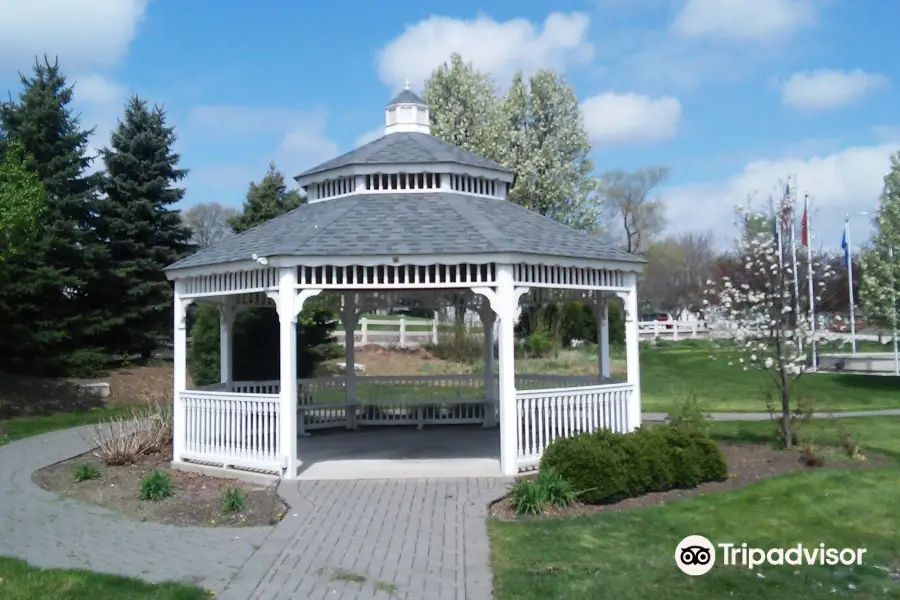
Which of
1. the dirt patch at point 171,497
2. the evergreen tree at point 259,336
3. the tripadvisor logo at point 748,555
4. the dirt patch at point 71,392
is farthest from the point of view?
the evergreen tree at point 259,336

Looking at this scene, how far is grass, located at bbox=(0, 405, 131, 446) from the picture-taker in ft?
55.2

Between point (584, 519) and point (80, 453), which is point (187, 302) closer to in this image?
point (80, 453)

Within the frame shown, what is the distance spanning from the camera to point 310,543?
25.6ft

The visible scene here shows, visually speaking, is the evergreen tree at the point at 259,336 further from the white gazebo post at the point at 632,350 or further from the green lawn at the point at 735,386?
the white gazebo post at the point at 632,350

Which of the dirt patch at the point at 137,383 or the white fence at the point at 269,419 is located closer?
the white fence at the point at 269,419

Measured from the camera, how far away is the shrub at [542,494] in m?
8.94

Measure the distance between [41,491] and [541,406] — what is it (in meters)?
6.87

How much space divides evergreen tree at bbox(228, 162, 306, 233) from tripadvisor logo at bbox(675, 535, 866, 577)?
891 inches

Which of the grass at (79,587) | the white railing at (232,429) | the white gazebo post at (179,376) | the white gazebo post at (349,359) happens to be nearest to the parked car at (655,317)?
the white gazebo post at (349,359)

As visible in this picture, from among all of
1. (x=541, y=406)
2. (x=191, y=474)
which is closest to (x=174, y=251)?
(x=191, y=474)

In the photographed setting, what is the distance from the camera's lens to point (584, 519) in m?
8.59

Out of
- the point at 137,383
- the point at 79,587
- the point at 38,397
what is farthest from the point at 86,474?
the point at 137,383

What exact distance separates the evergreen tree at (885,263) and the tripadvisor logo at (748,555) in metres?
21.6

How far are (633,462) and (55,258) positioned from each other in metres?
20.9
